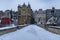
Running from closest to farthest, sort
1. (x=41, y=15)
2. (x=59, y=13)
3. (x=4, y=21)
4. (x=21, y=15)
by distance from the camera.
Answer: (x=4, y=21), (x=59, y=13), (x=21, y=15), (x=41, y=15)

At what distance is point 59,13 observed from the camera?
84.3 meters

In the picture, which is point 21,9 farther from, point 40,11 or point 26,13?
point 40,11

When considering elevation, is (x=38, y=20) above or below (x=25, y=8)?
below

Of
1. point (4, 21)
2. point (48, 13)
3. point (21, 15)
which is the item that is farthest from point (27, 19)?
point (4, 21)

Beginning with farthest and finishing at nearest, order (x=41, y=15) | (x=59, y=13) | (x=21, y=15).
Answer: (x=41, y=15) < (x=21, y=15) < (x=59, y=13)

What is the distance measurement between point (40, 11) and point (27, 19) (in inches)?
654

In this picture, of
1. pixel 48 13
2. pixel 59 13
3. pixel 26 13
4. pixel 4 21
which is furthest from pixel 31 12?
pixel 4 21

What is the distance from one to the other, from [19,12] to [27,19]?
949cm

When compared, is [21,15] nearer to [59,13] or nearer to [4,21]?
[59,13]

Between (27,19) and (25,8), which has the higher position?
(25,8)

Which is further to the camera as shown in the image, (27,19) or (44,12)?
(44,12)

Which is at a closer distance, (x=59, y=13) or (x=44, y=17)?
(x=59, y=13)

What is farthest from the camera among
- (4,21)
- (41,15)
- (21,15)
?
(41,15)

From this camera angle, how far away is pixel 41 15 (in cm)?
9638
